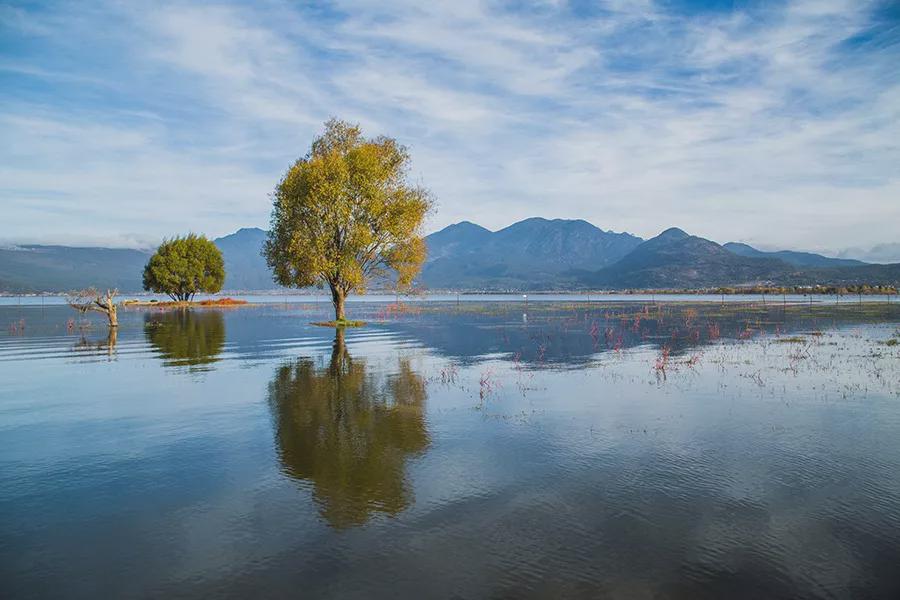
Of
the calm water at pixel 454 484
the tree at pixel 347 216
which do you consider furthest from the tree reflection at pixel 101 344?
the tree at pixel 347 216

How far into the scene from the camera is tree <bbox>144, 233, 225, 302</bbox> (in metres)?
107

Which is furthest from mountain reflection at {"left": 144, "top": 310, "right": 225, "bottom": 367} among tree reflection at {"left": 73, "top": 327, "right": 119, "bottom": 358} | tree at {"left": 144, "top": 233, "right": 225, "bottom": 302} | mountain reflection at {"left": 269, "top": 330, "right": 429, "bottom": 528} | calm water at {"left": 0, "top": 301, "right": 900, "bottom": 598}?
tree at {"left": 144, "top": 233, "right": 225, "bottom": 302}

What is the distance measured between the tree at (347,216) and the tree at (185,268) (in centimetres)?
5926

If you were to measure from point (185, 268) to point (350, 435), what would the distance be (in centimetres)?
10509

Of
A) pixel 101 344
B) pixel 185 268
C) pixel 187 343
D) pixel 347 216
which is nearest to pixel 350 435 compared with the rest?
pixel 187 343

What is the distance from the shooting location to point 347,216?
54.5m

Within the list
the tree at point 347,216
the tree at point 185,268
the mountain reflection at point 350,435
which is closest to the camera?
the mountain reflection at point 350,435

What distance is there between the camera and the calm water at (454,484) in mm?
8086

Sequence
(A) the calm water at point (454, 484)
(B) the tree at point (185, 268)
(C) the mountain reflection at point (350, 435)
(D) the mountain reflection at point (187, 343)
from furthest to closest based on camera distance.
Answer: (B) the tree at point (185, 268) → (D) the mountain reflection at point (187, 343) → (C) the mountain reflection at point (350, 435) → (A) the calm water at point (454, 484)

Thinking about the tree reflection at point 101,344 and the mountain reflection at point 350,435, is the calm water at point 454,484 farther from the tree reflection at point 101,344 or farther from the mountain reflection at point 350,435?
the tree reflection at point 101,344

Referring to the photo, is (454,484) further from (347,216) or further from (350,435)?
(347,216)

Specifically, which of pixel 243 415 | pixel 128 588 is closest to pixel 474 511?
pixel 128 588

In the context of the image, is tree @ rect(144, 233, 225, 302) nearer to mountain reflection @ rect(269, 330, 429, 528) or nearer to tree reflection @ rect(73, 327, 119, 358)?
tree reflection @ rect(73, 327, 119, 358)

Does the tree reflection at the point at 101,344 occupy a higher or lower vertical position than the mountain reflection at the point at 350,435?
higher
